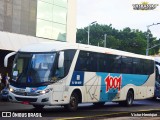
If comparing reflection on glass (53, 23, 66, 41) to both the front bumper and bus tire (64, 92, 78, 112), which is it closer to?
bus tire (64, 92, 78, 112)

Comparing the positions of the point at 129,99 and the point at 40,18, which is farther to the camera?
the point at 40,18

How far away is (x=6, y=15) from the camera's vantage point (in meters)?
33.2

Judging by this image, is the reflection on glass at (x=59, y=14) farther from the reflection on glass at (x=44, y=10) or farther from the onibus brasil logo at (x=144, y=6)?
the onibus brasil logo at (x=144, y=6)

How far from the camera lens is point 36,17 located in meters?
36.3

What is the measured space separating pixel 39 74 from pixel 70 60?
1.82 meters

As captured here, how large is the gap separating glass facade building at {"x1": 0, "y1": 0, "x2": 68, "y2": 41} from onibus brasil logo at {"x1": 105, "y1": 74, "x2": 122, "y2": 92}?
1337cm

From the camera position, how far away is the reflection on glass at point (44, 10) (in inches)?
1445

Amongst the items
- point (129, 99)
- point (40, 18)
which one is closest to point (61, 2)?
point (40, 18)

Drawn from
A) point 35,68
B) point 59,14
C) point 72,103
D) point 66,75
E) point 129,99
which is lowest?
point 129,99

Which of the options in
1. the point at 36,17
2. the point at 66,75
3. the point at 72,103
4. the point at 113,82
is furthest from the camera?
the point at 36,17

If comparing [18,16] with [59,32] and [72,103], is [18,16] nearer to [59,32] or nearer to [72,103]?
[59,32]

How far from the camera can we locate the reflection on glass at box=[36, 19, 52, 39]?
121 feet

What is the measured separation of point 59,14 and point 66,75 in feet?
72.5

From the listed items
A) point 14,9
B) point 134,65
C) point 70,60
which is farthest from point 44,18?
point 70,60
